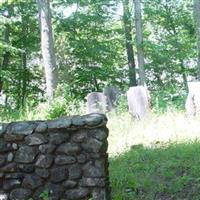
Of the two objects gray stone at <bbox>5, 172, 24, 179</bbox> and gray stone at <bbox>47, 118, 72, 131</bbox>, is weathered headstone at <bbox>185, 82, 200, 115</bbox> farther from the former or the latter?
gray stone at <bbox>5, 172, 24, 179</bbox>

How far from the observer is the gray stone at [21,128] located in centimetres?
576

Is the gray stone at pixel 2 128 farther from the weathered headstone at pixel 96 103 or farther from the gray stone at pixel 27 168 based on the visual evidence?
the weathered headstone at pixel 96 103

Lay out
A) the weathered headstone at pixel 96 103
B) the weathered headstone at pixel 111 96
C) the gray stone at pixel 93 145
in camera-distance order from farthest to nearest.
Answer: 1. the weathered headstone at pixel 111 96
2. the weathered headstone at pixel 96 103
3. the gray stone at pixel 93 145

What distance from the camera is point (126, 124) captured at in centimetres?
1014

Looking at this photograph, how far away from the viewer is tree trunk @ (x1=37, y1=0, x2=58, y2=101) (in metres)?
12.8

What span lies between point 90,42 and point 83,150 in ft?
47.6

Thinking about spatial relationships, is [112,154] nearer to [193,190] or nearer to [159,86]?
[193,190]

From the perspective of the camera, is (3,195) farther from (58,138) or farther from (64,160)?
(58,138)

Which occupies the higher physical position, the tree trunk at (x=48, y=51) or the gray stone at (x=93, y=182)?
the tree trunk at (x=48, y=51)

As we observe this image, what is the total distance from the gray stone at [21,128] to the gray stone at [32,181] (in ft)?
1.91

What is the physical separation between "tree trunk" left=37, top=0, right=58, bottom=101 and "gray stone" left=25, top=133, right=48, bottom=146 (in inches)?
277

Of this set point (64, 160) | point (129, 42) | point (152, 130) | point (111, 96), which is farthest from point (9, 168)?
point (129, 42)

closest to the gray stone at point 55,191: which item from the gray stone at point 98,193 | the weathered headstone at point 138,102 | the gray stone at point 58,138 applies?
the gray stone at point 98,193

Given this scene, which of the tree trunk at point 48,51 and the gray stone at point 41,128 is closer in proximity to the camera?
the gray stone at point 41,128
